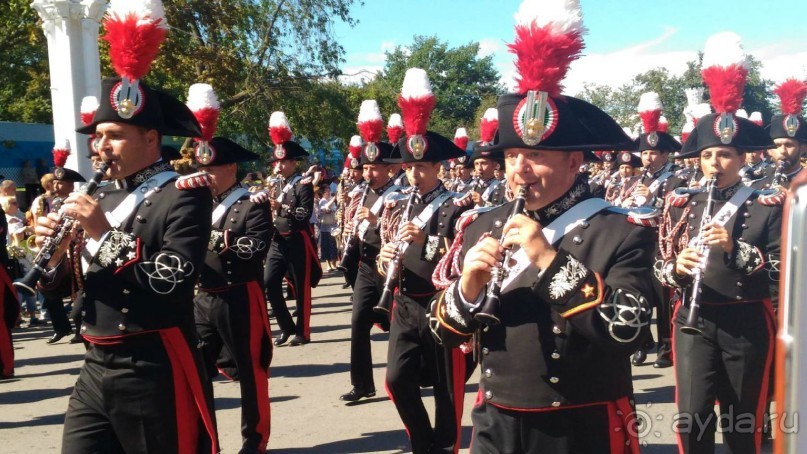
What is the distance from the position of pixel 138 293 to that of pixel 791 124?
6.23 m

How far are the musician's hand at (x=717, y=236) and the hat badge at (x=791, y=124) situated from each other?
3404 mm

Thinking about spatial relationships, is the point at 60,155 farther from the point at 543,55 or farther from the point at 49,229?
the point at 543,55

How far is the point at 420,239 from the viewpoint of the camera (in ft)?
19.2

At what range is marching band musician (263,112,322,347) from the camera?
10.4 metres

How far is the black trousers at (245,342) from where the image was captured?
5.98 m

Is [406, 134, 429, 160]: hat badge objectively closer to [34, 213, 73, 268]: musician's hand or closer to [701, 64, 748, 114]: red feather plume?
[701, 64, 748, 114]: red feather plume

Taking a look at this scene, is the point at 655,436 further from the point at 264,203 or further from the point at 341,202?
the point at 341,202

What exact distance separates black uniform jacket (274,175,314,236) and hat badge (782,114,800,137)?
231 inches

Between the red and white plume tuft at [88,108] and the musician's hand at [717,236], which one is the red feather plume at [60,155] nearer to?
the red and white plume tuft at [88,108]

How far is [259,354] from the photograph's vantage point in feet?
20.4

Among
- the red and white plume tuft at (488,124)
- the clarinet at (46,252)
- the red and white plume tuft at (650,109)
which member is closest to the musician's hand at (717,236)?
the clarinet at (46,252)

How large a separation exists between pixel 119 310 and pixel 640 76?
57.0 m

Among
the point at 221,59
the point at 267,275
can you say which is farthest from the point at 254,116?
the point at 267,275

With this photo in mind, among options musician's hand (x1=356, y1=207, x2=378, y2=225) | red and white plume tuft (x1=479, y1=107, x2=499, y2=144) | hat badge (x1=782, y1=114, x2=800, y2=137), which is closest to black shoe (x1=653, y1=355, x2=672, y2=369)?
hat badge (x1=782, y1=114, x2=800, y2=137)
